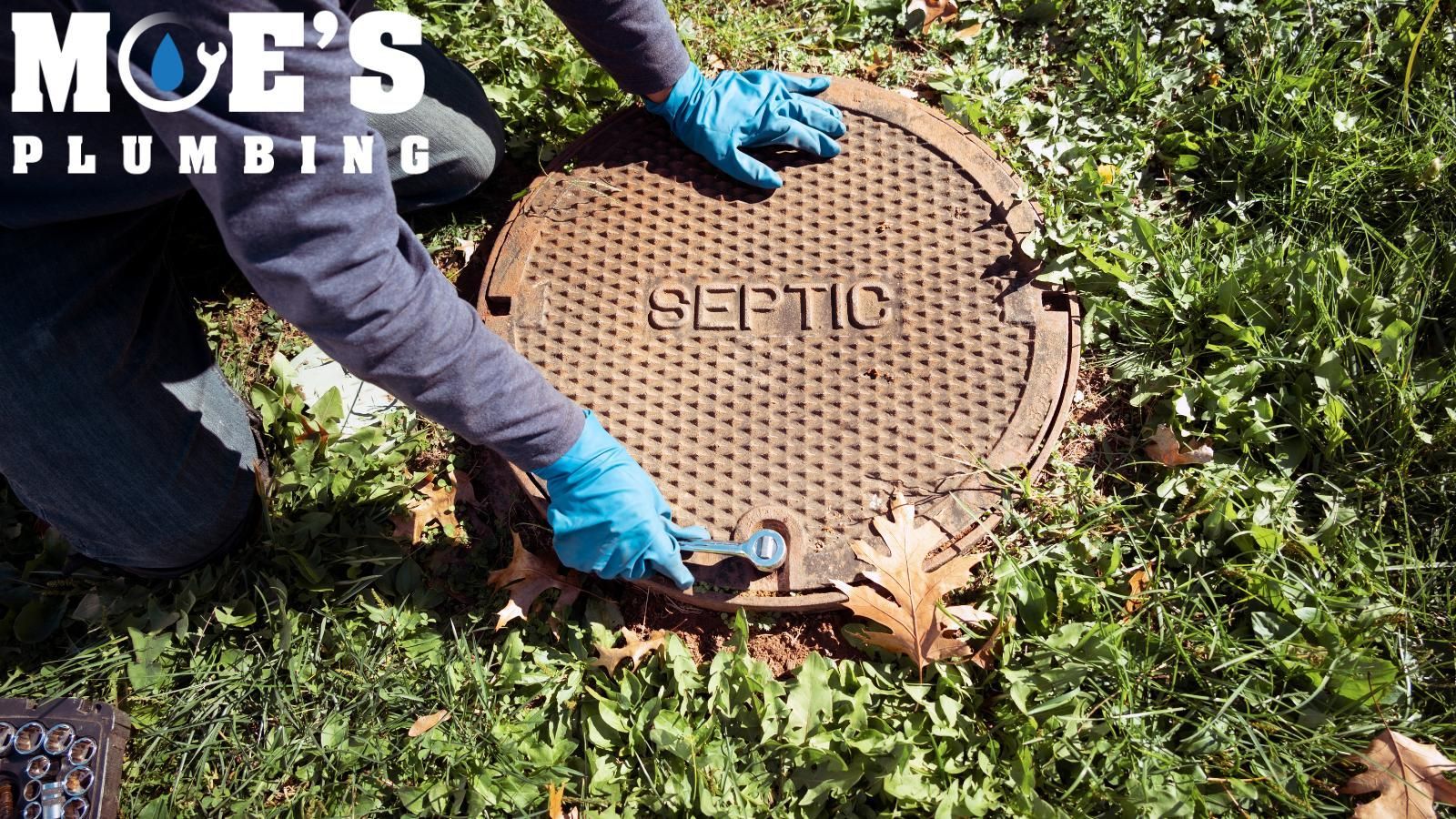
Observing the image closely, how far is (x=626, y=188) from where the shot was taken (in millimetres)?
2396

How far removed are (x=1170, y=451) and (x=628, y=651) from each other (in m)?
1.30

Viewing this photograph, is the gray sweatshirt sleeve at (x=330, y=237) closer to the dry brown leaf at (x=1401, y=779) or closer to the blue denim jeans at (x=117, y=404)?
the blue denim jeans at (x=117, y=404)

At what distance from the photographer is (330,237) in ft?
4.52

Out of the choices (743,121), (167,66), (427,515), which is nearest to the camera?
(167,66)

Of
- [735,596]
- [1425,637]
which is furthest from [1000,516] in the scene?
[1425,637]

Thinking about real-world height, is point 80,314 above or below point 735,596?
above

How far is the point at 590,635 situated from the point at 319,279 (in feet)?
3.32

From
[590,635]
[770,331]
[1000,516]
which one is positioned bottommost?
[590,635]

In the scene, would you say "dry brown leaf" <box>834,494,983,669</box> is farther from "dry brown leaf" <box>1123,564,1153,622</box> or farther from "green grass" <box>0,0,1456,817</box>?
"dry brown leaf" <box>1123,564,1153,622</box>

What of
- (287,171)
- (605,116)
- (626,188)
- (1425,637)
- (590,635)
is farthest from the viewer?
(605,116)

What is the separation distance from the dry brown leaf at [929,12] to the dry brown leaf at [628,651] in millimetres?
1976

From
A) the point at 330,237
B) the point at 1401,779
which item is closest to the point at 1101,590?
the point at 1401,779

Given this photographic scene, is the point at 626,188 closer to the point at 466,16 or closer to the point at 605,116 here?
the point at 605,116

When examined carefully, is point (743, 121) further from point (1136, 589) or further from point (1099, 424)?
point (1136, 589)
